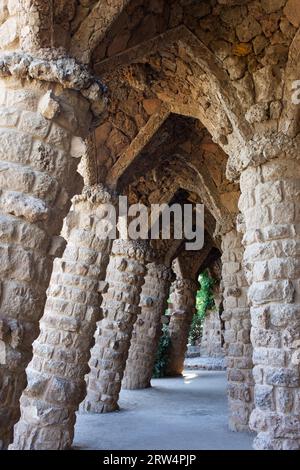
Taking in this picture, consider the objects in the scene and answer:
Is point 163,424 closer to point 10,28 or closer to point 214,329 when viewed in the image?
point 10,28

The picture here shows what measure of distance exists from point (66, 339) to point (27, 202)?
2.68 meters

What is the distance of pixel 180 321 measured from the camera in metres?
14.3

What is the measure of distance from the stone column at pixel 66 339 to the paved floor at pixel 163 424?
2.04 feet

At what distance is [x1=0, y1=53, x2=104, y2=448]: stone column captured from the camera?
2959 millimetres

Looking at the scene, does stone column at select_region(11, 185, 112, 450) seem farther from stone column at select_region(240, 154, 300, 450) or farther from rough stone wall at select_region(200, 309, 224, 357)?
rough stone wall at select_region(200, 309, 224, 357)

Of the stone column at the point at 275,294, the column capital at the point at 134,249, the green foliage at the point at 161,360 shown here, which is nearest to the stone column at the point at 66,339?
the stone column at the point at 275,294

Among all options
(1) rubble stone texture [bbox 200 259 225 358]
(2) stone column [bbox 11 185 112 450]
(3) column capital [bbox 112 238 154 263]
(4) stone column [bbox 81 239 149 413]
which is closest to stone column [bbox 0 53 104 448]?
(2) stone column [bbox 11 185 112 450]

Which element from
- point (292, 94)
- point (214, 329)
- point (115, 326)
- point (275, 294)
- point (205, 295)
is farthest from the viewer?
point (214, 329)

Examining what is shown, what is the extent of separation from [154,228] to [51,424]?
240 inches

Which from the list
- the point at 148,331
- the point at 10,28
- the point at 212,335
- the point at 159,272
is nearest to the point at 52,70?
the point at 10,28

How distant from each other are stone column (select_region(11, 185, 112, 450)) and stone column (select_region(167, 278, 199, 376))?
854 cm

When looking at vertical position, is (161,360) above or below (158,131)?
below

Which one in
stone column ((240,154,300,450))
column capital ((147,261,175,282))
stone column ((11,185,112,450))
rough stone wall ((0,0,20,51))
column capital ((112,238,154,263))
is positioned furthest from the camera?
column capital ((147,261,175,282))

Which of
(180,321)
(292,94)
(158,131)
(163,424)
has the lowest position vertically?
(163,424)
